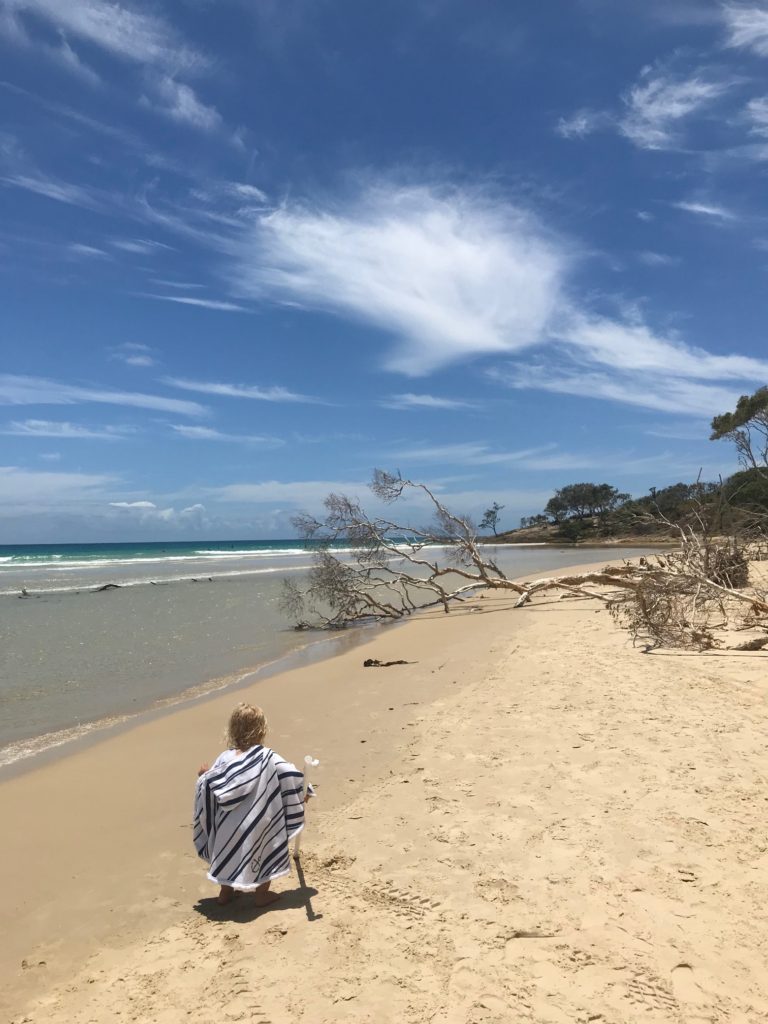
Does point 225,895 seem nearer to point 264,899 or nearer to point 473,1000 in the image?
point 264,899

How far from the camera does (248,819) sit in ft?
11.6

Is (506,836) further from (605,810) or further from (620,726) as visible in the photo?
(620,726)

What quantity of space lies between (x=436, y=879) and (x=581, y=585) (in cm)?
1811

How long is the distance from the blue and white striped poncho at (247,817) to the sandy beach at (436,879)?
0.65 ft

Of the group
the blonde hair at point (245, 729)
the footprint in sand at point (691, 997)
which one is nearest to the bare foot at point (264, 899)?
the blonde hair at point (245, 729)

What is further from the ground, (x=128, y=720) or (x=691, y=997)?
(x=691, y=997)

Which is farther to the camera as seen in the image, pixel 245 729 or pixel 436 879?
pixel 245 729

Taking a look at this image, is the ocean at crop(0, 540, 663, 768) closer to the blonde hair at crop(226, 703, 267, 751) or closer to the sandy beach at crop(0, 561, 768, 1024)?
the sandy beach at crop(0, 561, 768, 1024)

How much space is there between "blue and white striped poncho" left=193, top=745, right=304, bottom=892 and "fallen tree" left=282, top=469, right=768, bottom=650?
7.79m

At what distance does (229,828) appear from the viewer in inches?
140

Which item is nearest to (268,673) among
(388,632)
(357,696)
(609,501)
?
(357,696)

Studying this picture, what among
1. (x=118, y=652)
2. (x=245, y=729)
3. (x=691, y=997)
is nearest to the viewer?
(x=691, y=997)

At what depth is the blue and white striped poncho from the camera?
11.6ft

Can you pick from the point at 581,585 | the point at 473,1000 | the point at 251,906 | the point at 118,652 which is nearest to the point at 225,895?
the point at 251,906
